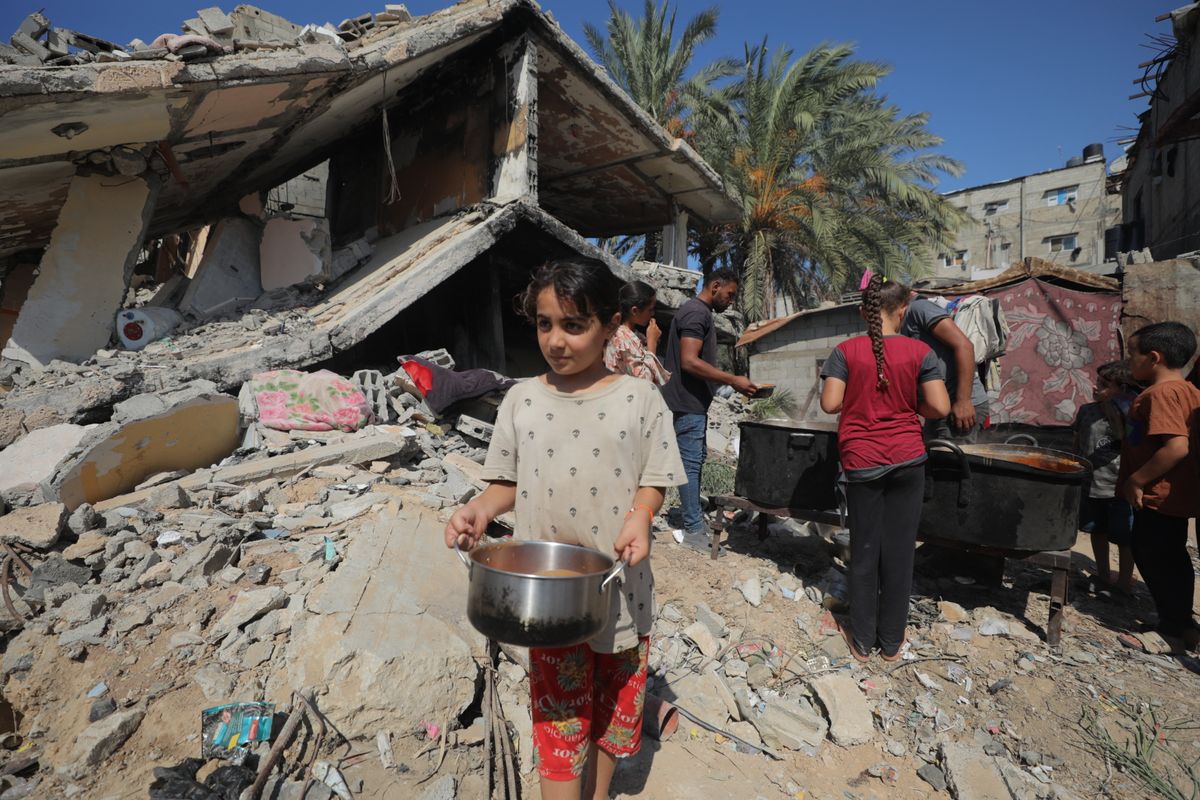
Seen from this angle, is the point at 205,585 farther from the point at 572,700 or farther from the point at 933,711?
the point at 933,711

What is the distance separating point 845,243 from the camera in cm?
1443

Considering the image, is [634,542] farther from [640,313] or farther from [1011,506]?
[1011,506]

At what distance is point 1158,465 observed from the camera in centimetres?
294

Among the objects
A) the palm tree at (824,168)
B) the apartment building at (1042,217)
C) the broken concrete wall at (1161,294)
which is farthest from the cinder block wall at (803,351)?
the apartment building at (1042,217)

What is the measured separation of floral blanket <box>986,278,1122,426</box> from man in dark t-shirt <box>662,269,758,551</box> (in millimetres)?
6176

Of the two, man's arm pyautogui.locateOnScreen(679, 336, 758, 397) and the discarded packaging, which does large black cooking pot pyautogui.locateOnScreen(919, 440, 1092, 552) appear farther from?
the discarded packaging

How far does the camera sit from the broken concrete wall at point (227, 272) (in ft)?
22.8

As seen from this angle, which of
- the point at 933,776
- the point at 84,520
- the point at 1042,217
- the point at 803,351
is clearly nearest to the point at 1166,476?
the point at 933,776

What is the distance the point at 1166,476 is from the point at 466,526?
3.61 m

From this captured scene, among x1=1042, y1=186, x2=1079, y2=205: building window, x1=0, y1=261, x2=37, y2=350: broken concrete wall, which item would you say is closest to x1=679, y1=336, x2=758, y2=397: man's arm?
x1=0, y1=261, x2=37, y2=350: broken concrete wall

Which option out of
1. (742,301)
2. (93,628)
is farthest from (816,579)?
(742,301)

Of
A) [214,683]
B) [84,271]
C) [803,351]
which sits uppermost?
[84,271]

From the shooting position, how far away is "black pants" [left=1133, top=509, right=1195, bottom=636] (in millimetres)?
3027

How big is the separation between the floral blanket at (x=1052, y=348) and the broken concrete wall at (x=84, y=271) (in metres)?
10.6
